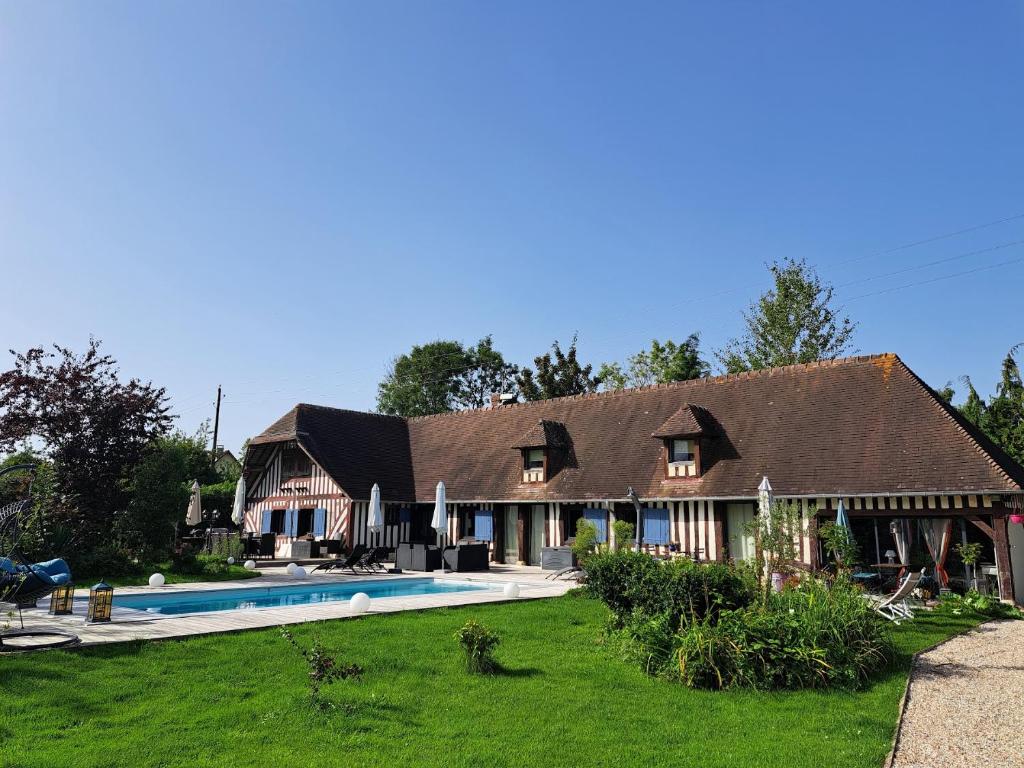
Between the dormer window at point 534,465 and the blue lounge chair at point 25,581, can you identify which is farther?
the dormer window at point 534,465

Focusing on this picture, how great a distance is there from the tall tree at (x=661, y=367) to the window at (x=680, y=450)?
16389 mm

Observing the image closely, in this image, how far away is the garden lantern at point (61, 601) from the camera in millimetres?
9992

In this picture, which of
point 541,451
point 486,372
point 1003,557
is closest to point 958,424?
point 1003,557

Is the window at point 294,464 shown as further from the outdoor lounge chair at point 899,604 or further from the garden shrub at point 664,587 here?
the outdoor lounge chair at point 899,604

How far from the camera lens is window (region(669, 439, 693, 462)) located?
1867 centimetres

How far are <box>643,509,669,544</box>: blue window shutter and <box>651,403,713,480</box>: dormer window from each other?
39.0 inches

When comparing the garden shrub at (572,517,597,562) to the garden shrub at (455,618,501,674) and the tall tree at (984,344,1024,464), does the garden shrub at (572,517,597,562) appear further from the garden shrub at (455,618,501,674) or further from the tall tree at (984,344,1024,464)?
the tall tree at (984,344,1024,464)

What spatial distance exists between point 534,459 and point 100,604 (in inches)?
552

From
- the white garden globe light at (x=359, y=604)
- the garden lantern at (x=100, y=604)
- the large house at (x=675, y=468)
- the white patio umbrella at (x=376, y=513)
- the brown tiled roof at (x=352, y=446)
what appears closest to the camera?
the garden lantern at (x=100, y=604)

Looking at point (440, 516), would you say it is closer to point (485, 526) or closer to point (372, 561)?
point (372, 561)

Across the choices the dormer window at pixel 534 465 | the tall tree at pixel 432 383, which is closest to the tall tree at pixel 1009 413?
the dormer window at pixel 534 465

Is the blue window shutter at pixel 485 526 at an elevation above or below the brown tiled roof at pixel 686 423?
below

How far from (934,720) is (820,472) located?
1071 centimetres

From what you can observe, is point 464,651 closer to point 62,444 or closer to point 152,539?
point 152,539
